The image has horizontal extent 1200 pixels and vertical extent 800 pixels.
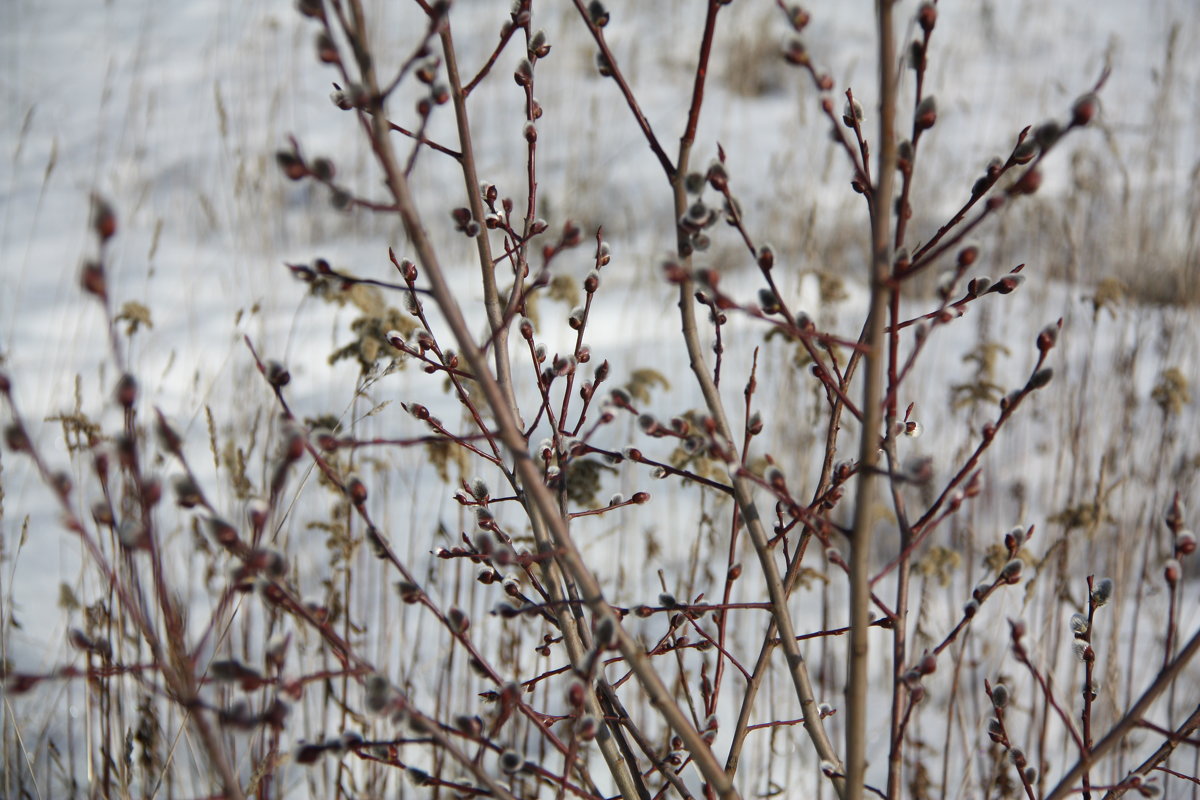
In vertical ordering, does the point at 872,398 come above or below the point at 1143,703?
above

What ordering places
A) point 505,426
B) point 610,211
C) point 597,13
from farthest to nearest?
point 610,211
point 597,13
point 505,426

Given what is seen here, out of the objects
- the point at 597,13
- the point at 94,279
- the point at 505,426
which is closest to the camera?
the point at 94,279

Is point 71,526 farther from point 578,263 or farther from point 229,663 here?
point 578,263

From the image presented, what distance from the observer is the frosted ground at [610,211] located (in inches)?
83.5

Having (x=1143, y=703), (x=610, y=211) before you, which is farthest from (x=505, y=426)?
(x=610, y=211)

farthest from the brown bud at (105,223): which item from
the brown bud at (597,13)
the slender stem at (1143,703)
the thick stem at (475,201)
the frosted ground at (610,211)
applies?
the frosted ground at (610,211)

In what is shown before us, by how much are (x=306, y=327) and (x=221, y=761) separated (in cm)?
255

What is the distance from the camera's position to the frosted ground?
6.96ft

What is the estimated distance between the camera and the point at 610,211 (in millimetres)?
3492

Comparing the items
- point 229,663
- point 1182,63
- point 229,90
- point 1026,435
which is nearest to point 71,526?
point 229,663

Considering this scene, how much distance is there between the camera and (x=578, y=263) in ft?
Answer: 10.9

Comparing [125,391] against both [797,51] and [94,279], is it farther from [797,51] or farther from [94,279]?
[797,51]

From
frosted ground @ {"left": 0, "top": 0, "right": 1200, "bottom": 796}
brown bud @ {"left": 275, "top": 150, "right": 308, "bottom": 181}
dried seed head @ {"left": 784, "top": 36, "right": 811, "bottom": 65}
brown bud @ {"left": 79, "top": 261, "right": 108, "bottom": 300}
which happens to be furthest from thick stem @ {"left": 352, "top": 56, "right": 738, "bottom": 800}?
frosted ground @ {"left": 0, "top": 0, "right": 1200, "bottom": 796}

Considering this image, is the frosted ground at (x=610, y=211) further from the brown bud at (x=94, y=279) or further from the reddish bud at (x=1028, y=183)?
the brown bud at (x=94, y=279)
